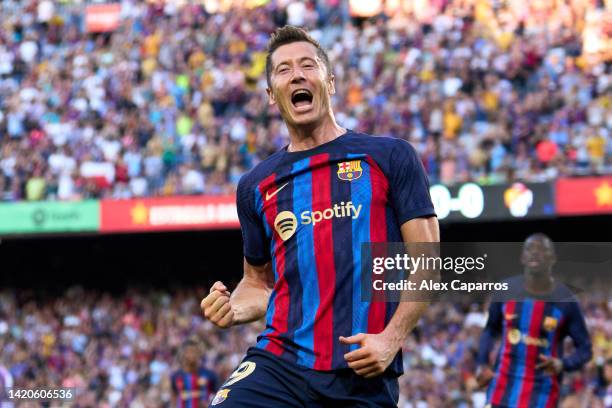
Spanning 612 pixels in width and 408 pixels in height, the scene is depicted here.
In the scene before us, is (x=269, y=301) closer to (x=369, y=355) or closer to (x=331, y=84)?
(x=369, y=355)

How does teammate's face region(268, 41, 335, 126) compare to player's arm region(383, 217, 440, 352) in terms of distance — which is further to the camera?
teammate's face region(268, 41, 335, 126)

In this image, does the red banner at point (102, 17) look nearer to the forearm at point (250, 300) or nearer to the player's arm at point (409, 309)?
the forearm at point (250, 300)

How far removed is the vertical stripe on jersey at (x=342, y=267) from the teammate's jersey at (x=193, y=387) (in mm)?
8030

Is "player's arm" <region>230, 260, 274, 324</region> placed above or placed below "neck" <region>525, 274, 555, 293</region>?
below

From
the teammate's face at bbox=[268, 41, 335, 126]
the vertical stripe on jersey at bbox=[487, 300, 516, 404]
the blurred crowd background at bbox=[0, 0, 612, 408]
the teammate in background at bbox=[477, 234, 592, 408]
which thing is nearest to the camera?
the teammate's face at bbox=[268, 41, 335, 126]

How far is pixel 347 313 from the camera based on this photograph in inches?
167

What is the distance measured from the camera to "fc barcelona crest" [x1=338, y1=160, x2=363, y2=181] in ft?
14.4

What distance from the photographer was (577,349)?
809 centimetres

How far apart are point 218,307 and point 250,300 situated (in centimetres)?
31

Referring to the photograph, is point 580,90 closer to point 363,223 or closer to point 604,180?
point 604,180

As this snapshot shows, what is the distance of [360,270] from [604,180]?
11.8 metres

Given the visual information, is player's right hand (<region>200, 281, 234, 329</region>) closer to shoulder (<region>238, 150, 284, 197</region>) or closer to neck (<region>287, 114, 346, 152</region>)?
shoulder (<region>238, 150, 284, 197</region>)

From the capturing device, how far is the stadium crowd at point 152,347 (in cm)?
1454

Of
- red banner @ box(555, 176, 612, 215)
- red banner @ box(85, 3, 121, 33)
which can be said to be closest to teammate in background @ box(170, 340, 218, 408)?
red banner @ box(555, 176, 612, 215)
